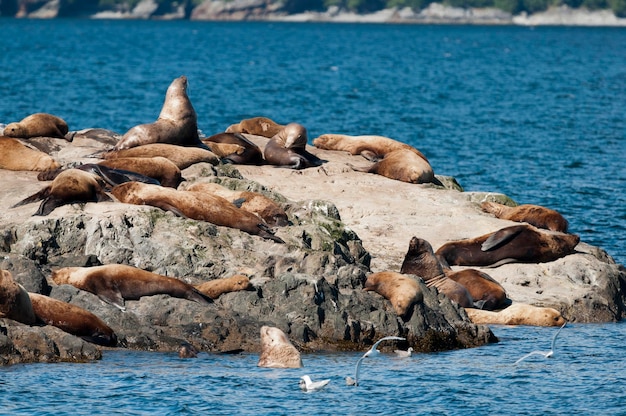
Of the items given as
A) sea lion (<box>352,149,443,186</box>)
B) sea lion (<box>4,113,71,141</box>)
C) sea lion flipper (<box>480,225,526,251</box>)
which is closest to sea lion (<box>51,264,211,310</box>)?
sea lion flipper (<box>480,225,526,251</box>)

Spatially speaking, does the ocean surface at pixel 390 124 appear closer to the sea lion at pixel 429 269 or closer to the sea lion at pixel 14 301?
the sea lion at pixel 14 301

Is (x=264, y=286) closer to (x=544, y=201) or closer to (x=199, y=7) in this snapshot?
(x=544, y=201)

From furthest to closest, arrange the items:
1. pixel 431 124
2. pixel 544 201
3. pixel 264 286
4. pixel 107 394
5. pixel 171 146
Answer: pixel 431 124 < pixel 544 201 < pixel 171 146 < pixel 264 286 < pixel 107 394

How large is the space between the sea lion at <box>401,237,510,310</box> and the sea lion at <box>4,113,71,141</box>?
21.7 feet

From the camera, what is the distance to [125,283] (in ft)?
45.1

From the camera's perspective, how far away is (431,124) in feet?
139

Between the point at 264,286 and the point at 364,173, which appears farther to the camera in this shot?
the point at 364,173

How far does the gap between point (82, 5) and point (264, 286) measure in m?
159

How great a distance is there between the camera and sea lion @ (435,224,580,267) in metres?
17.5

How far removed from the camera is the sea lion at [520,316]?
1561cm

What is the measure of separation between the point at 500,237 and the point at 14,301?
7.73 meters

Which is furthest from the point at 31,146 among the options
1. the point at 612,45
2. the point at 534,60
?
the point at 612,45

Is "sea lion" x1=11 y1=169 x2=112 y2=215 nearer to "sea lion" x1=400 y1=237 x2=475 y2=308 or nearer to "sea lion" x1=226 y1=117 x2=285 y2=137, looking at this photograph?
"sea lion" x1=400 y1=237 x2=475 y2=308

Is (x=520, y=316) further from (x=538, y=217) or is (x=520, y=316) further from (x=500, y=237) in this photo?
(x=538, y=217)
